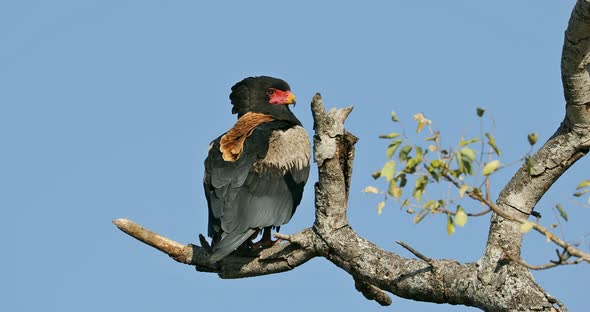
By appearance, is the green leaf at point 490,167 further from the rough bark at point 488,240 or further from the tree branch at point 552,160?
Answer: the tree branch at point 552,160

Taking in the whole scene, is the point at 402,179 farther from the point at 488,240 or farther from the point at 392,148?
the point at 488,240

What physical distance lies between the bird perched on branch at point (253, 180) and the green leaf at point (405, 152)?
2.85 metres

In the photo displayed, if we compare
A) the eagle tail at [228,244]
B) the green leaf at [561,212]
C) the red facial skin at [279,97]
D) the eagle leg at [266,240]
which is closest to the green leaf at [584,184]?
the green leaf at [561,212]

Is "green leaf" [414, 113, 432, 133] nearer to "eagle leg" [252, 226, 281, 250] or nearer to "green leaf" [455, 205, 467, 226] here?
"green leaf" [455, 205, 467, 226]

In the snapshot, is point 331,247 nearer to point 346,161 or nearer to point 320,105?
point 346,161

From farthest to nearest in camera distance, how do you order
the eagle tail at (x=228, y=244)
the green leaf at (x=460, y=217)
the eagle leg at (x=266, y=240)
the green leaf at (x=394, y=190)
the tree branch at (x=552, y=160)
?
the eagle leg at (x=266, y=240) → the eagle tail at (x=228, y=244) → the tree branch at (x=552, y=160) → the green leaf at (x=394, y=190) → the green leaf at (x=460, y=217)

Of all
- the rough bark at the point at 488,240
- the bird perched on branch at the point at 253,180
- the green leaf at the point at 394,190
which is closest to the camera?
the green leaf at the point at 394,190

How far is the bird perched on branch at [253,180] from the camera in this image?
22.7 feet

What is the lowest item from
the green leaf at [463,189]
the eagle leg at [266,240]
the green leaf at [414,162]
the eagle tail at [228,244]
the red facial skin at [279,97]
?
the green leaf at [463,189]

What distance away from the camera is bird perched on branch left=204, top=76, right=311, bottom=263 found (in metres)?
6.93

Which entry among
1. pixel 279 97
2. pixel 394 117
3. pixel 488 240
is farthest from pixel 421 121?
pixel 279 97

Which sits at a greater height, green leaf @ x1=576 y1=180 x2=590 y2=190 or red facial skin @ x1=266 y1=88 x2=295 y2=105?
red facial skin @ x1=266 y1=88 x2=295 y2=105

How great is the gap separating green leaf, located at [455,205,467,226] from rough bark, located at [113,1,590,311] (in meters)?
1.09

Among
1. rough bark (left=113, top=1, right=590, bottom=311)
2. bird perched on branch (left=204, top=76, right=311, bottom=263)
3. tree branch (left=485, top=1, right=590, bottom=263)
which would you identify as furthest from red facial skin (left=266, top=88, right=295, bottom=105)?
tree branch (left=485, top=1, right=590, bottom=263)
